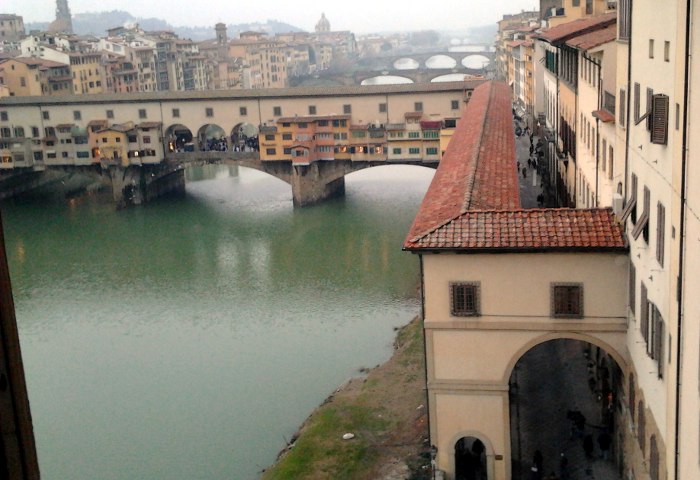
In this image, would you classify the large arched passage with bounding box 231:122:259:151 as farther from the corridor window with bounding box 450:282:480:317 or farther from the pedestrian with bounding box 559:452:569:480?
the pedestrian with bounding box 559:452:569:480

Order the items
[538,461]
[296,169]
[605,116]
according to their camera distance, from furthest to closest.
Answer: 1. [296,169]
2. [605,116]
3. [538,461]

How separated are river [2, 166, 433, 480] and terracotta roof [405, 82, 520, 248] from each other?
476cm

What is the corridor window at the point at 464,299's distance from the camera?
12039mm

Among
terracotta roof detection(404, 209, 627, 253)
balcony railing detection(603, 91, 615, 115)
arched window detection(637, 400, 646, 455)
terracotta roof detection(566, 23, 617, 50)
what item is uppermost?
terracotta roof detection(566, 23, 617, 50)

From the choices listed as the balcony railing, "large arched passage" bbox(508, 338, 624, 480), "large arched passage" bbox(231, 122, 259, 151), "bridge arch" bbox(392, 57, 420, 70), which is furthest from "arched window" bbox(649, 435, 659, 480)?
"bridge arch" bbox(392, 57, 420, 70)

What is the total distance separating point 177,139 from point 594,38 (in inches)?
1380

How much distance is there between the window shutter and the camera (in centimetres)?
919

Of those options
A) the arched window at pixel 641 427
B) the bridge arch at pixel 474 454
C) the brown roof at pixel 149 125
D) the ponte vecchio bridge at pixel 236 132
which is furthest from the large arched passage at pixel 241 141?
the arched window at pixel 641 427

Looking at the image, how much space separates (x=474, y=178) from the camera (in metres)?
15.8

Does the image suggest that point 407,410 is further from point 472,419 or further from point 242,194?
point 242,194

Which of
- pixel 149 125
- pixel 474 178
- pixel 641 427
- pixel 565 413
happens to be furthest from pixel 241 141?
pixel 641 427

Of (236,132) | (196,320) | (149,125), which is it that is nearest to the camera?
(196,320)

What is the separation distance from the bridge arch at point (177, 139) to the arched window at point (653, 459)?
116ft

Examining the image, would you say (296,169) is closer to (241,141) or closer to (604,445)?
(241,141)
